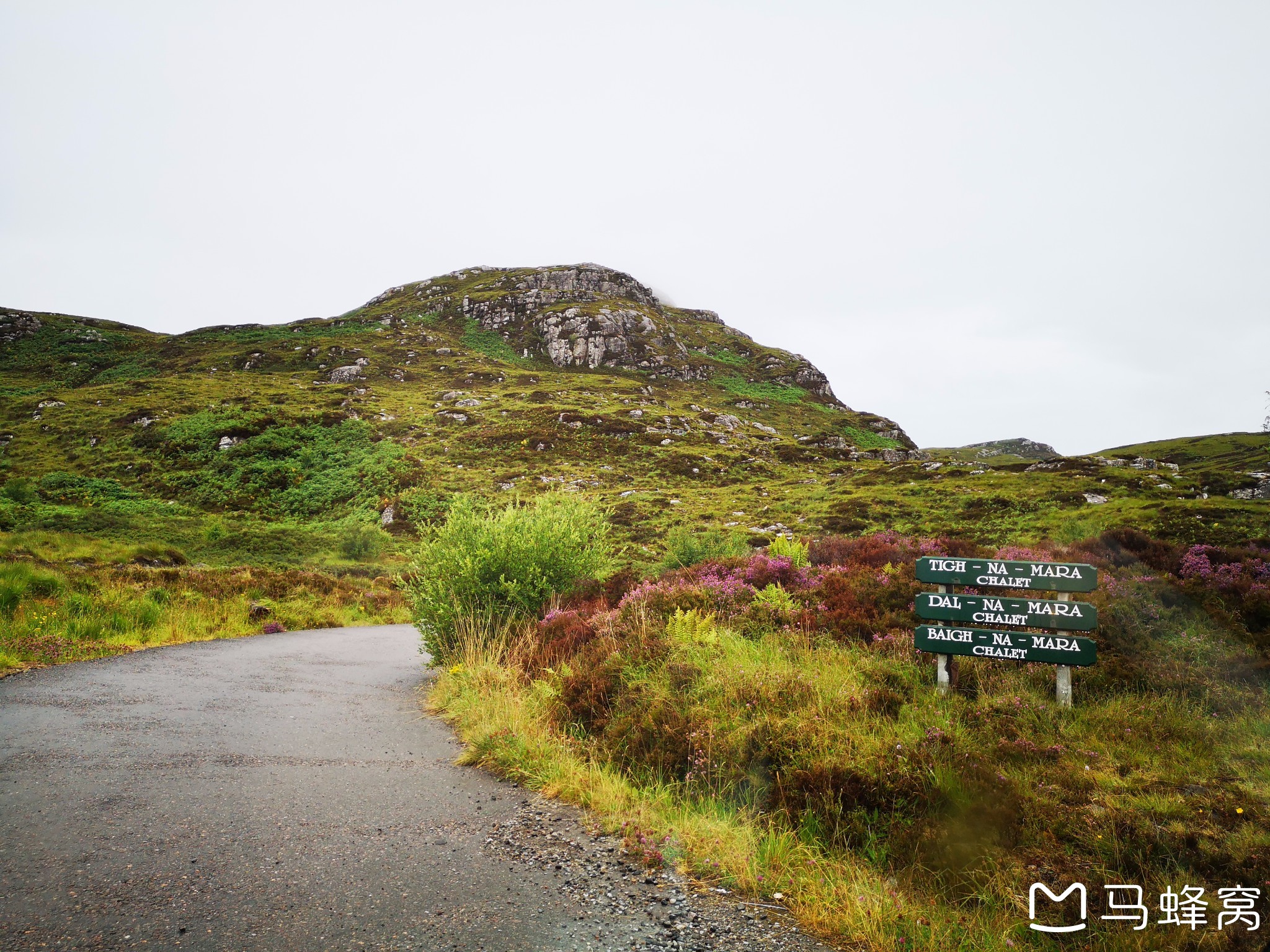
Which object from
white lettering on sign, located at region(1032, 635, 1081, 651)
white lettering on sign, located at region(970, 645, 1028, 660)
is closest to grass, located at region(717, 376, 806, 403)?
white lettering on sign, located at region(970, 645, 1028, 660)

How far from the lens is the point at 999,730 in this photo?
6098 millimetres

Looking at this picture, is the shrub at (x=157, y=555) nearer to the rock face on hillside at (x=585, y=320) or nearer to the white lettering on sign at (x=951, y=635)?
the white lettering on sign at (x=951, y=635)

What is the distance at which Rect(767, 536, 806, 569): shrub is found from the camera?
1149 cm

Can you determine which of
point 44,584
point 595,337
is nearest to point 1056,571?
point 44,584

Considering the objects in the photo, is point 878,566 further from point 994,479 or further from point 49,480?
Result: point 49,480

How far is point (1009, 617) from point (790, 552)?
16.5ft

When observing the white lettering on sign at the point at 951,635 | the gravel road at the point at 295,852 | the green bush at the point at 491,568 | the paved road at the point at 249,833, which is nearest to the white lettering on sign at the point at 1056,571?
the white lettering on sign at the point at 951,635

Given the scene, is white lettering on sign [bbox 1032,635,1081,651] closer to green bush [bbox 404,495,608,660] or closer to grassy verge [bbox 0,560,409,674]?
green bush [bbox 404,495,608,660]

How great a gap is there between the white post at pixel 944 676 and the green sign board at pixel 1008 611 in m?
0.47

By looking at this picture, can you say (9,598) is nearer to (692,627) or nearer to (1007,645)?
(692,627)

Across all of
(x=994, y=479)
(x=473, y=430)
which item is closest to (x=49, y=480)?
(x=473, y=430)

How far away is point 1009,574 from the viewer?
24.0ft

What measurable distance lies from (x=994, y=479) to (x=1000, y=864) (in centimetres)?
4179

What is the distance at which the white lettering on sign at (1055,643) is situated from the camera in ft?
21.9
